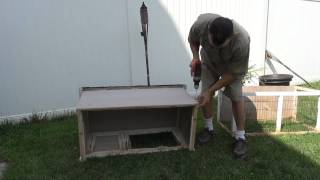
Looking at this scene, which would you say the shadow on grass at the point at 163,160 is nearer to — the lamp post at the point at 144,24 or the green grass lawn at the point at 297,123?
the green grass lawn at the point at 297,123

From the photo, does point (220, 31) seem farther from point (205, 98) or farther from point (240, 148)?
point (240, 148)

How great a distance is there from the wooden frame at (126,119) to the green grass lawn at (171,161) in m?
0.14

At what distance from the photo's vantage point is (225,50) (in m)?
3.43

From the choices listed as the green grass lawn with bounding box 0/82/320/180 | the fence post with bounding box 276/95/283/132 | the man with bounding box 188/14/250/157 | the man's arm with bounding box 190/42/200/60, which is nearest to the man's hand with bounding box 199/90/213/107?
the man with bounding box 188/14/250/157

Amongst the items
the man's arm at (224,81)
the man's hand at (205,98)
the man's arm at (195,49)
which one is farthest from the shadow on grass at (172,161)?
the man's arm at (195,49)

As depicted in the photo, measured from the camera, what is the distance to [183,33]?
5.93m

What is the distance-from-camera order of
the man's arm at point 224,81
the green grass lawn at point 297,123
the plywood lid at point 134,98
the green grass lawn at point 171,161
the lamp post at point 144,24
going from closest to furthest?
the green grass lawn at point 171,161
the plywood lid at point 134,98
the man's arm at point 224,81
the green grass lawn at point 297,123
the lamp post at point 144,24

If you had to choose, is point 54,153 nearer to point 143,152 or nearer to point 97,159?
point 97,159

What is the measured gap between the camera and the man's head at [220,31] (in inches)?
123

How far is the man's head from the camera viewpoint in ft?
10.2

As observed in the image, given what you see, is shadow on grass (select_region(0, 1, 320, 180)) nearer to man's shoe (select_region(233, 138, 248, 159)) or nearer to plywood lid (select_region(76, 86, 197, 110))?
man's shoe (select_region(233, 138, 248, 159))

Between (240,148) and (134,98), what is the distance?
3.74 ft

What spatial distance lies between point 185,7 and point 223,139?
2.46m

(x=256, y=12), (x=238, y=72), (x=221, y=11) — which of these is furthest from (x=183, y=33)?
(x=238, y=72)
